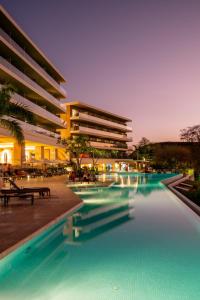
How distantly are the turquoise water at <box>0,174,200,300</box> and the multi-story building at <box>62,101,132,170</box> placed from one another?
6002 cm

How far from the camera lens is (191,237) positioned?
26.9ft

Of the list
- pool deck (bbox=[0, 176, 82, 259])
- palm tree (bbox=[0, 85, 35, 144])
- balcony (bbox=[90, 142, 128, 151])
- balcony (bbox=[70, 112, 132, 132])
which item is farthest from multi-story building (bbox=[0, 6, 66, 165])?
balcony (bbox=[90, 142, 128, 151])

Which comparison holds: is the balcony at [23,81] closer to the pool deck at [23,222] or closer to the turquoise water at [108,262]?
the pool deck at [23,222]

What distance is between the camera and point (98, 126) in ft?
260

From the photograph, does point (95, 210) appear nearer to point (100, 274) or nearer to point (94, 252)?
point (94, 252)

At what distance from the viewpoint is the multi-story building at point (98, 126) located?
70188 mm

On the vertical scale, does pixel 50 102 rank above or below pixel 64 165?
above

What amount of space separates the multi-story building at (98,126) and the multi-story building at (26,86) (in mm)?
18223

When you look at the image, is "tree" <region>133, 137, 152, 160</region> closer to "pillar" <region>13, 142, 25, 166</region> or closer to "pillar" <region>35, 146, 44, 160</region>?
"pillar" <region>35, 146, 44, 160</region>

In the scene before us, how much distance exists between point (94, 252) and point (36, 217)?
9.81 ft

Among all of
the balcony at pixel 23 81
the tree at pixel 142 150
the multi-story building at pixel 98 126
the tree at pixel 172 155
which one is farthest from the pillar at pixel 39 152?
the tree at pixel 142 150

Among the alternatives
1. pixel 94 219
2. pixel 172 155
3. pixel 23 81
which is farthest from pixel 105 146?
pixel 94 219

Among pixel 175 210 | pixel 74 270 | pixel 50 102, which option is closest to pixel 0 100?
pixel 175 210

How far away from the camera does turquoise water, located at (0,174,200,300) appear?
486 centimetres
